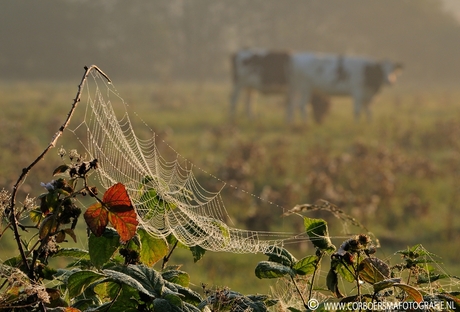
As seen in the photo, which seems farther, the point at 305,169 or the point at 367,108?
the point at 367,108

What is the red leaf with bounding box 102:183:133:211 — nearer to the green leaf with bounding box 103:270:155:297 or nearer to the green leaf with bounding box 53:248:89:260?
the green leaf with bounding box 103:270:155:297

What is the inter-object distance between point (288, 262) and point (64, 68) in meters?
48.0

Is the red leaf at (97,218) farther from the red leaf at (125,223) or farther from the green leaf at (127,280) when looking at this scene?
the green leaf at (127,280)

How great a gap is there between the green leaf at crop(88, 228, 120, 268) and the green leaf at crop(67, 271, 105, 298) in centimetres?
9

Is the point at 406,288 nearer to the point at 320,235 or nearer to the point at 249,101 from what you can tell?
the point at 320,235

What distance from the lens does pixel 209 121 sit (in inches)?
762

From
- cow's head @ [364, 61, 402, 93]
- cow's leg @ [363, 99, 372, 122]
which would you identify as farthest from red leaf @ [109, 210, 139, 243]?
cow's head @ [364, 61, 402, 93]

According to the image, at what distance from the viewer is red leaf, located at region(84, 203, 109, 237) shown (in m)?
1.52

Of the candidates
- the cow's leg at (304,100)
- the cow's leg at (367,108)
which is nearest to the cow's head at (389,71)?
the cow's leg at (367,108)

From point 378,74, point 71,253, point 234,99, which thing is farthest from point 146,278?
point 378,74

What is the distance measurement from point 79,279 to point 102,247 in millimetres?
144

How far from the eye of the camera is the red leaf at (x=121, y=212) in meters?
1.52

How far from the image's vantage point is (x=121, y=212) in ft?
5.03

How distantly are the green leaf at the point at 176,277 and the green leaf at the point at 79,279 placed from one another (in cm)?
22
